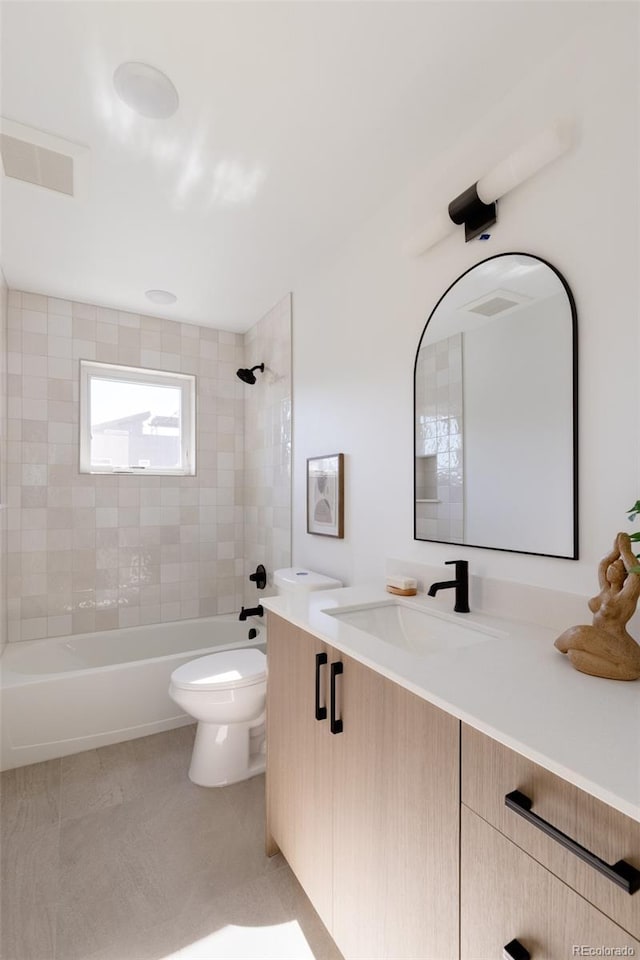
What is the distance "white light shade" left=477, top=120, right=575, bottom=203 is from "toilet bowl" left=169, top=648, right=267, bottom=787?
2001 mm

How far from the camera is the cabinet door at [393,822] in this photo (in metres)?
0.86

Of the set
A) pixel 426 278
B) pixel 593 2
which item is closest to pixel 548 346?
pixel 426 278

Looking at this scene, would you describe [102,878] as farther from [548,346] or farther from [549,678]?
[548,346]

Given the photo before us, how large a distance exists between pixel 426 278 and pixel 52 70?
1313 millimetres

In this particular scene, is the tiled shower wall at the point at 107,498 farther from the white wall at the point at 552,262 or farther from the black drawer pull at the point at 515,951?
the black drawer pull at the point at 515,951

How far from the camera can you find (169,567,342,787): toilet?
1980 millimetres

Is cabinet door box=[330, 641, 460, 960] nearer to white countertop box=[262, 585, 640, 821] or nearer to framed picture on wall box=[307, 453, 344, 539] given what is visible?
white countertop box=[262, 585, 640, 821]

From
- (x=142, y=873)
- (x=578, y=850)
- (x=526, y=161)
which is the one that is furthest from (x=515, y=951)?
(x=526, y=161)

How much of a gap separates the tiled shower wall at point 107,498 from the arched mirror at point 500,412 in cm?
203

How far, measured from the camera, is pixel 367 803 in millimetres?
1065

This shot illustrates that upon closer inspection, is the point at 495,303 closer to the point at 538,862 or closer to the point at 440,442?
the point at 440,442

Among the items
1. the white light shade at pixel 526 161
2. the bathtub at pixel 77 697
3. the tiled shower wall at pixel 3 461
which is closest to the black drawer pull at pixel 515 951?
the white light shade at pixel 526 161

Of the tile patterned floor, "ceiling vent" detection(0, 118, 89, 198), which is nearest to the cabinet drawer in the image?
the tile patterned floor

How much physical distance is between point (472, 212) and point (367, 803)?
66.5 inches
